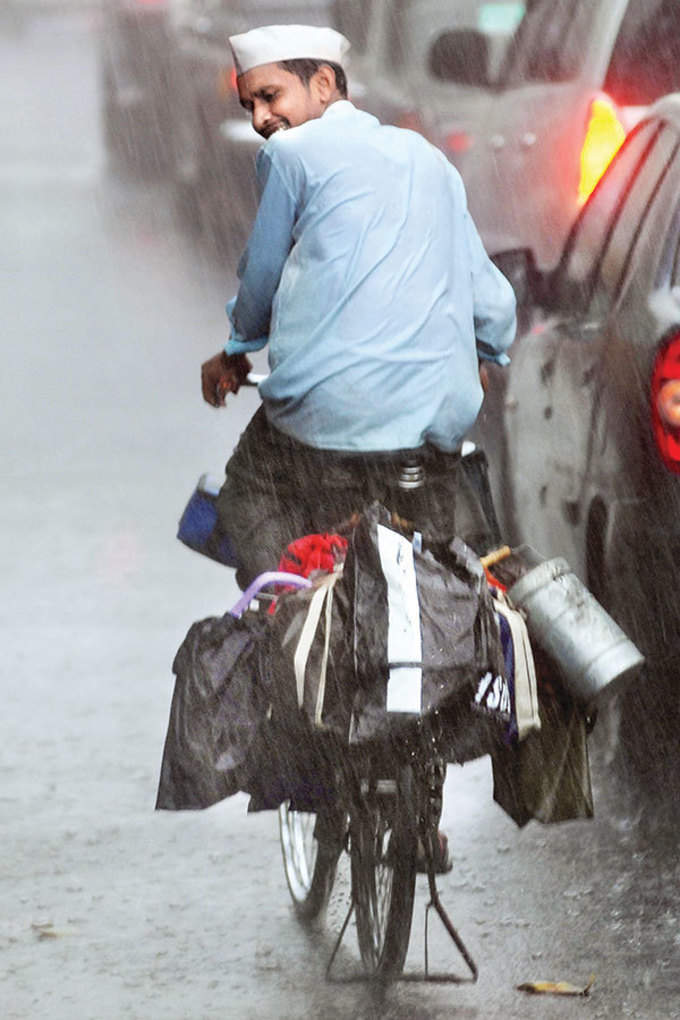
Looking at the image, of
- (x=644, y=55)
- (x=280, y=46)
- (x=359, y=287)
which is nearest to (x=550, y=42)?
(x=644, y=55)

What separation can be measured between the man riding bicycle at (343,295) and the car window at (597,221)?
199cm

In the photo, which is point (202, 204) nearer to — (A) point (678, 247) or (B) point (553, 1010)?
(A) point (678, 247)

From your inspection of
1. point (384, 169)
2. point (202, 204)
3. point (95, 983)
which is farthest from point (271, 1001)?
point (202, 204)

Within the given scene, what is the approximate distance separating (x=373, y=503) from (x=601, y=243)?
2572mm

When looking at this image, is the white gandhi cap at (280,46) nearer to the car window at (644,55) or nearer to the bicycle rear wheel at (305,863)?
the bicycle rear wheel at (305,863)

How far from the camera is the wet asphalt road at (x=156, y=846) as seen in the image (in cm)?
477

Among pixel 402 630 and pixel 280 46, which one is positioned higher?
pixel 280 46

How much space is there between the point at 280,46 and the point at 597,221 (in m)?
2.49

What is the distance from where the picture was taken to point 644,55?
1018 cm

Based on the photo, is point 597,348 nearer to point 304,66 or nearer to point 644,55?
point 304,66

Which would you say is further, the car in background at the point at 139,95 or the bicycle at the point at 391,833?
the car in background at the point at 139,95

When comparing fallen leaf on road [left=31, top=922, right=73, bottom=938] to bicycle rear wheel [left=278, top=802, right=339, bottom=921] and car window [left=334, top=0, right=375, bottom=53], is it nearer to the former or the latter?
bicycle rear wheel [left=278, top=802, right=339, bottom=921]

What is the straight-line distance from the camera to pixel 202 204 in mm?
17547

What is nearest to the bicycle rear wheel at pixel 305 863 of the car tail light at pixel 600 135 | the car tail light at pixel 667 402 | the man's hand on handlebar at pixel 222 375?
the man's hand on handlebar at pixel 222 375
